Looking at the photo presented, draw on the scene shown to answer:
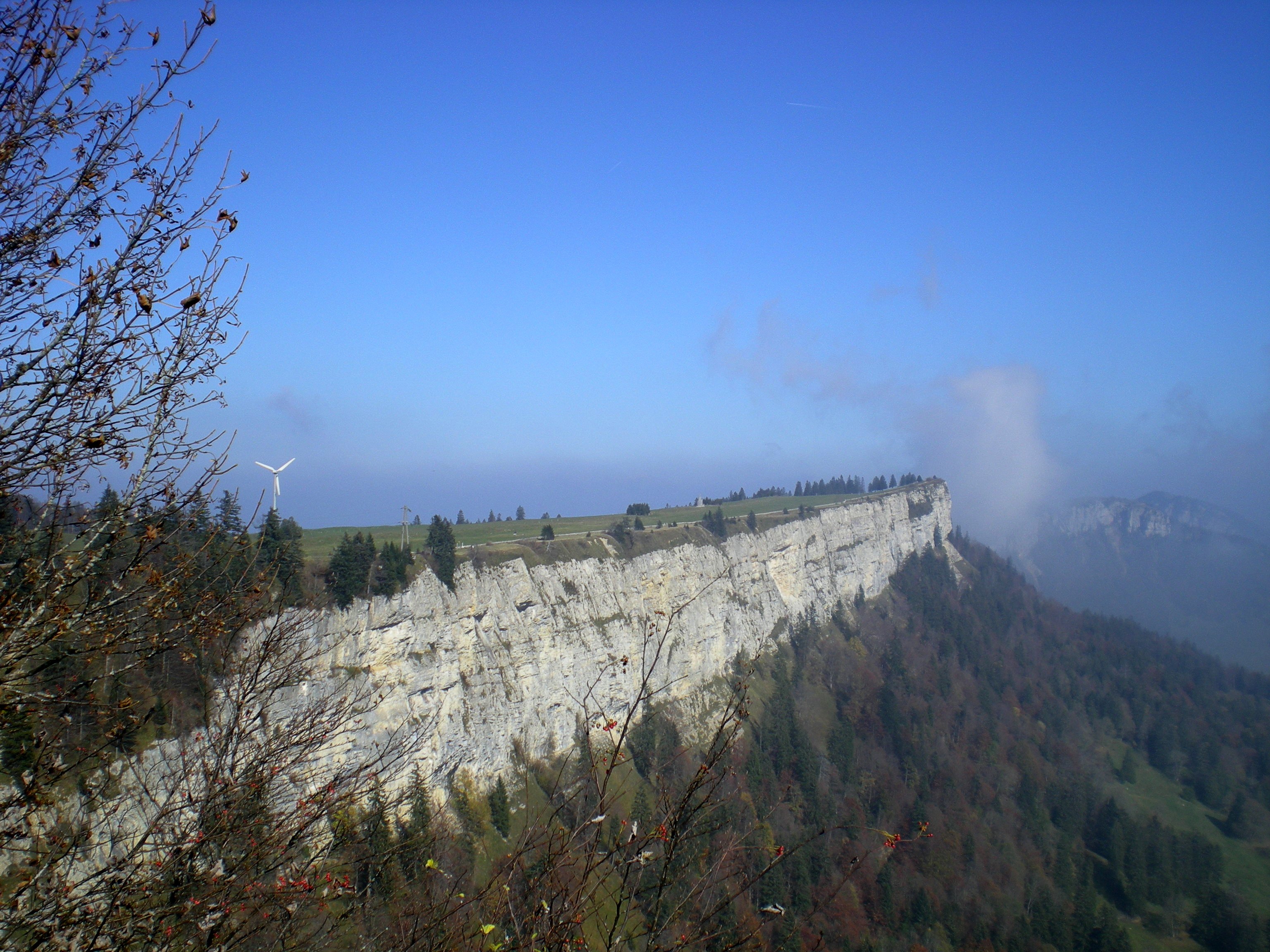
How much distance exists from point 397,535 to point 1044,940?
5608 cm

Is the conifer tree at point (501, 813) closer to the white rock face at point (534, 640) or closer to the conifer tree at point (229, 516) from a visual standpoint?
the white rock face at point (534, 640)

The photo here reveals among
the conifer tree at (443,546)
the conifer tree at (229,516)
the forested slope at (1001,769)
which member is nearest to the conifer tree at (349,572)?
the conifer tree at (443,546)

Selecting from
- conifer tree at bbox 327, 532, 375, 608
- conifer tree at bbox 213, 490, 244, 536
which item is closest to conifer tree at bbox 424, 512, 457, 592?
conifer tree at bbox 327, 532, 375, 608

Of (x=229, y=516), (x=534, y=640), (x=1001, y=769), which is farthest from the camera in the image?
(x=1001, y=769)

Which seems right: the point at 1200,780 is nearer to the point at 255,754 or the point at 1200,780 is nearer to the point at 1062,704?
the point at 1062,704

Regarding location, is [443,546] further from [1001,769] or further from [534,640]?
[1001,769]

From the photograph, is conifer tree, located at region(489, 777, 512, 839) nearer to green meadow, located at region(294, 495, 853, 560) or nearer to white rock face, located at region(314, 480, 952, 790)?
white rock face, located at region(314, 480, 952, 790)

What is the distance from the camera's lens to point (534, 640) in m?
48.5

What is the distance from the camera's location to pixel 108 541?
4.95m

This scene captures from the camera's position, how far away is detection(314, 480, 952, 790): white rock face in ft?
125

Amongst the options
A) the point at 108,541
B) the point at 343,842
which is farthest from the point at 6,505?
the point at 343,842

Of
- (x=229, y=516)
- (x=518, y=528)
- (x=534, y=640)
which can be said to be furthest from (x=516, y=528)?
(x=229, y=516)

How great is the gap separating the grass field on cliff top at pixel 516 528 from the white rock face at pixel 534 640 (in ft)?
20.2

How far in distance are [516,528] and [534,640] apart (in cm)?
2043
